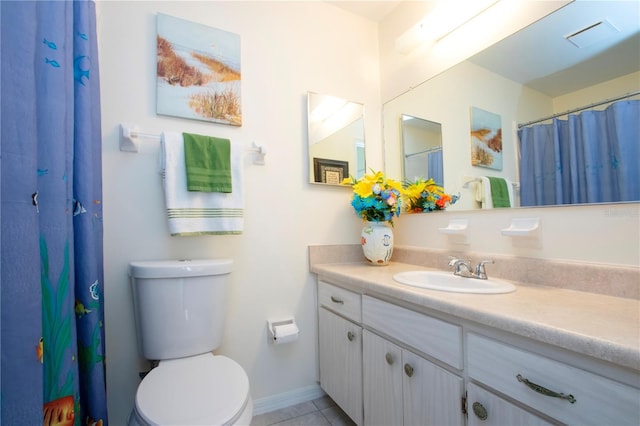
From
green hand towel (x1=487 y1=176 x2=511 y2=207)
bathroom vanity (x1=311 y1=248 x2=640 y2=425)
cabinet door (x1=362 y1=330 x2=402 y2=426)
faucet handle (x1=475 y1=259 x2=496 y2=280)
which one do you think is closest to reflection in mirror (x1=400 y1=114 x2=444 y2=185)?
green hand towel (x1=487 y1=176 x2=511 y2=207)

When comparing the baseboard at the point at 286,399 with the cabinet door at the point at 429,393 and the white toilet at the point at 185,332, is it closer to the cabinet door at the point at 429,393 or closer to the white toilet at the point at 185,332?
the white toilet at the point at 185,332

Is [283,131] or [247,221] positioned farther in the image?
[283,131]

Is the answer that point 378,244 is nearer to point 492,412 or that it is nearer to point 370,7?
point 492,412

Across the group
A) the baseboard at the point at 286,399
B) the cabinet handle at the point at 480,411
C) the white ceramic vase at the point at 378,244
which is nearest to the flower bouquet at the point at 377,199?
the white ceramic vase at the point at 378,244

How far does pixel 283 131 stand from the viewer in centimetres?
156

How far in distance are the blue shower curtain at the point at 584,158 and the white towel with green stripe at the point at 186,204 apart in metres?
1.25

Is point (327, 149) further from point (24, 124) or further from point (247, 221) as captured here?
point (24, 124)

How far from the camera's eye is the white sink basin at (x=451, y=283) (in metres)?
0.92

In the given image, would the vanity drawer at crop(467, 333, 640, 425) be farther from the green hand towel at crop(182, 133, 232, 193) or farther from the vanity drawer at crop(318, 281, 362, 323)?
the green hand towel at crop(182, 133, 232, 193)

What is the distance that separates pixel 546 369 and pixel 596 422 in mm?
102

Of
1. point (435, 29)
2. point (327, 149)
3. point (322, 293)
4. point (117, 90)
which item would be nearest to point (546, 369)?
point (322, 293)

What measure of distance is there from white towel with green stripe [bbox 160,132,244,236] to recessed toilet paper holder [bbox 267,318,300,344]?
55 centimetres

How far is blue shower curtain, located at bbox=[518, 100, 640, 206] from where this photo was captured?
86 centimetres

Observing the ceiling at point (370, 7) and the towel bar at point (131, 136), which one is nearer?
the towel bar at point (131, 136)
